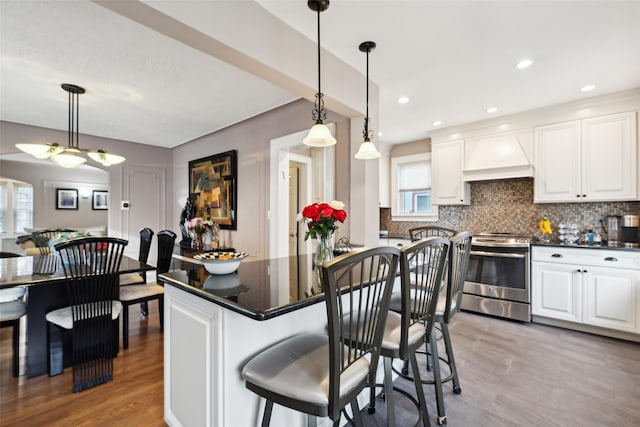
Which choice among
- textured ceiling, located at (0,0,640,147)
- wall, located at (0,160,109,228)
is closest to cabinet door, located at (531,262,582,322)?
textured ceiling, located at (0,0,640,147)

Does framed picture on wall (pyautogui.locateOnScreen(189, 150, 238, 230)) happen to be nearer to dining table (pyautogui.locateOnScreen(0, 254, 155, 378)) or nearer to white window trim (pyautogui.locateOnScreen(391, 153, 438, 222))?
dining table (pyautogui.locateOnScreen(0, 254, 155, 378))

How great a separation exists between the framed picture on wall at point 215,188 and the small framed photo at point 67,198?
4.81 metres

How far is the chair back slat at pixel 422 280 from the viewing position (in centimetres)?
121

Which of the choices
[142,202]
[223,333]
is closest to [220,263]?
[223,333]

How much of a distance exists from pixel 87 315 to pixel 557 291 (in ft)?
14.6

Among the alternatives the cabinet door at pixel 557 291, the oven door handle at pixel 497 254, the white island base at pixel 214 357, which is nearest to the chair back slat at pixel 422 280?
the white island base at pixel 214 357

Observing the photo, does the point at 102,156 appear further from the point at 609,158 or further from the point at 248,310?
the point at 609,158

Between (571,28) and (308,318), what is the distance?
8.56ft

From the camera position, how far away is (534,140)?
352cm

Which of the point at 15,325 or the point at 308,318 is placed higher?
the point at 308,318

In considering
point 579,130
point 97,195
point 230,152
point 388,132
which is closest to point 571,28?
point 579,130

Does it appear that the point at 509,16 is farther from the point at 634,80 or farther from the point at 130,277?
the point at 130,277

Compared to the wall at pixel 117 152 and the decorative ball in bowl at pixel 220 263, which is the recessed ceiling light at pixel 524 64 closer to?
the decorative ball in bowl at pixel 220 263

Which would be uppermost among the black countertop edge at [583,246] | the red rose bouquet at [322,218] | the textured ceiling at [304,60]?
the textured ceiling at [304,60]
